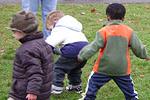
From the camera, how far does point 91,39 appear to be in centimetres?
805

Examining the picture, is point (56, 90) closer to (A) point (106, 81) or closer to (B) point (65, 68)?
(B) point (65, 68)

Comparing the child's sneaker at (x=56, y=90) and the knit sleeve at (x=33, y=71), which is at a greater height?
the knit sleeve at (x=33, y=71)

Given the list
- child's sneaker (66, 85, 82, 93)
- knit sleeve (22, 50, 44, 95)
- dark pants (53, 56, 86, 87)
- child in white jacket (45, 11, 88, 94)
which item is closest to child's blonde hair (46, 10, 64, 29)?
child in white jacket (45, 11, 88, 94)

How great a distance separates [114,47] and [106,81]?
437mm

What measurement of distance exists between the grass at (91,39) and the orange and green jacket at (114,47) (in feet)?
3.05

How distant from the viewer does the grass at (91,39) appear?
18.9ft

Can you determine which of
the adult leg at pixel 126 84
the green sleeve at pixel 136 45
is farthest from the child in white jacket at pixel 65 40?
the green sleeve at pixel 136 45

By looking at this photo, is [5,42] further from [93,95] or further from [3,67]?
[93,95]

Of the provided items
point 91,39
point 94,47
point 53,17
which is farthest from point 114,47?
point 91,39

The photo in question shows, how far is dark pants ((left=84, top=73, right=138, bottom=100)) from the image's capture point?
4.86 meters

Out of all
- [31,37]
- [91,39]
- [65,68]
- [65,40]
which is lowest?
[91,39]

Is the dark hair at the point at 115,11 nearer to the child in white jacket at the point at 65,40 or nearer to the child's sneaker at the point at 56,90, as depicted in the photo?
the child in white jacket at the point at 65,40

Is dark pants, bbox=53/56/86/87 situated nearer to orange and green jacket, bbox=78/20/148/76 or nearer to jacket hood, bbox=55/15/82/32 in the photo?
jacket hood, bbox=55/15/82/32

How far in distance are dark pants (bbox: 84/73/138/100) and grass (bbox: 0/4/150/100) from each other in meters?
0.64
